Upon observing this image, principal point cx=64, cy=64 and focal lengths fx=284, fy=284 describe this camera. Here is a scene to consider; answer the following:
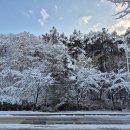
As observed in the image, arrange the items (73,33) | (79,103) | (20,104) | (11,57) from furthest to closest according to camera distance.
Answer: (73,33) < (11,57) < (79,103) < (20,104)

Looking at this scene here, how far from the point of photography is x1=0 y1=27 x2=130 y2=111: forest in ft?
85.6

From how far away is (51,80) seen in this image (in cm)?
2619

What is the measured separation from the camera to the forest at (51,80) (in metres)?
26.1

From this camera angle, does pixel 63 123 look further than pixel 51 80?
No

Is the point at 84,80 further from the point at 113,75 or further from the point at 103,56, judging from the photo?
the point at 103,56

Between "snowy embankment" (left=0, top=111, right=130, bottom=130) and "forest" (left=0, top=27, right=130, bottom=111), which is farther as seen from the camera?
"forest" (left=0, top=27, right=130, bottom=111)

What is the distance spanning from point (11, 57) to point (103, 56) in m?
11.4

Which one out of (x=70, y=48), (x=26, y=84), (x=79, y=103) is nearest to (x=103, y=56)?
(x=70, y=48)

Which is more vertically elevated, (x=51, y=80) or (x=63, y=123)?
(x=51, y=80)

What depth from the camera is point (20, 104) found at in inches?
997

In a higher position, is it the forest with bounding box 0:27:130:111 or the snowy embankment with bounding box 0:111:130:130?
the forest with bounding box 0:27:130:111

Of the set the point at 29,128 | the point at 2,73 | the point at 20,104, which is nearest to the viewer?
the point at 29,128

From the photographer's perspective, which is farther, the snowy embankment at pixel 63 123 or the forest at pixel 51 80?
the forest at pixel 51 80

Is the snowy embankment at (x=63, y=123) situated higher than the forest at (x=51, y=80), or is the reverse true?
the forest at (x=51, y=80)
